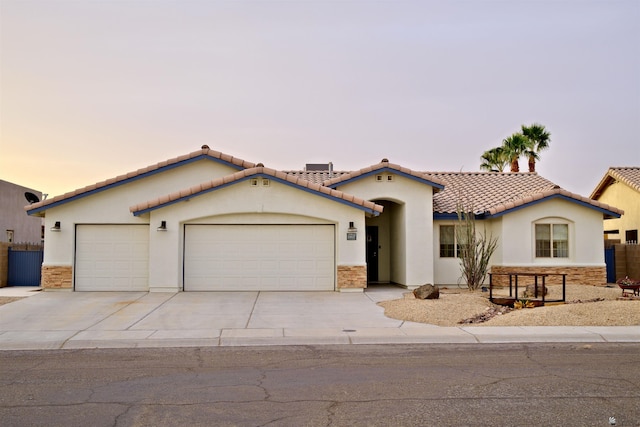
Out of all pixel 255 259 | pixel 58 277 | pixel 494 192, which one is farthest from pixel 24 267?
pixel 494 192

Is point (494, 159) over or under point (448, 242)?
over

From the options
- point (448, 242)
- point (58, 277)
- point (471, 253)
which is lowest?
point (58, 277)

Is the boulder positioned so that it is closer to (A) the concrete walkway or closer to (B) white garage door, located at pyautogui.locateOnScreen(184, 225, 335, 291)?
(A) the concrete walkway

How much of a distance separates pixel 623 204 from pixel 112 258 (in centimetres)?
2440

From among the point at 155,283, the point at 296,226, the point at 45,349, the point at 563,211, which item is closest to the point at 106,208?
the point at 155,283

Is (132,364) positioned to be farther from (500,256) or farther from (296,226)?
(500,256)

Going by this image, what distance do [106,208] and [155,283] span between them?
3313 mm

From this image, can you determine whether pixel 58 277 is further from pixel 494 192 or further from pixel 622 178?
pixel 622 178

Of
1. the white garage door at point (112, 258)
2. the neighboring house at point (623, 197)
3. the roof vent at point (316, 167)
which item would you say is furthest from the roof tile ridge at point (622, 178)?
the white garage door at point (112, 258)

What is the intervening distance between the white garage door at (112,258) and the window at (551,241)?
45.5 ft

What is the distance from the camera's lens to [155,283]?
19938 millimetres

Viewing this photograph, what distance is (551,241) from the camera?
22.7m

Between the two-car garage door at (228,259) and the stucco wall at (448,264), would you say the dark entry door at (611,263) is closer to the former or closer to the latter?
the stucco wall at (448,264)

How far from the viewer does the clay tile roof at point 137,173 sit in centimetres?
2069
